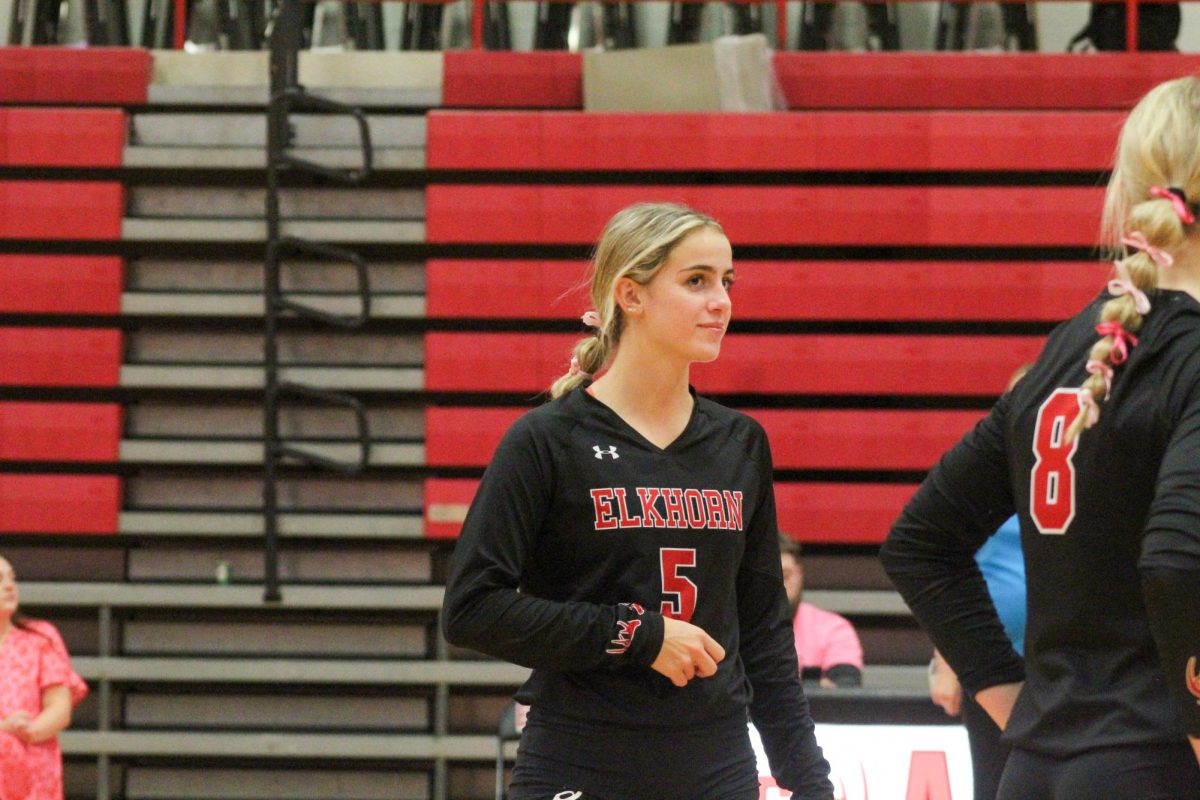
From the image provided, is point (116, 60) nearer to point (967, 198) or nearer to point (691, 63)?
point (691, 63)

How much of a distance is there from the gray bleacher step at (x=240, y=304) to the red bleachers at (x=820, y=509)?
0.77 meters

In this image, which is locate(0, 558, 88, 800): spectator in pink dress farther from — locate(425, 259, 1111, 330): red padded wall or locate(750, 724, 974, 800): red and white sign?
locate(750, 724, 974, 800): red and white sign

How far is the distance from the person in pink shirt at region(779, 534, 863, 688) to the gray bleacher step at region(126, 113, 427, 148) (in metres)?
2.79

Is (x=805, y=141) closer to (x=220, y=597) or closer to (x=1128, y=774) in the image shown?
(x=220, y=597)

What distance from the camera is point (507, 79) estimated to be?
22.7 feet

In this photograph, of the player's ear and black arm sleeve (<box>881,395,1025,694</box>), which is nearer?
black arm sleeve (<box>881,395,1025,694</box>)

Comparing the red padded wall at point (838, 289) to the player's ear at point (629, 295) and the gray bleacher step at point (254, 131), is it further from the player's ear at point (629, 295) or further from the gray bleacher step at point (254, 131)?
the player's ear at point (629, 295)

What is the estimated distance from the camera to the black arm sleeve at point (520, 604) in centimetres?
207

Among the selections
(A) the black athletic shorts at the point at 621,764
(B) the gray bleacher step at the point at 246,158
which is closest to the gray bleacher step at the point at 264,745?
(B) the gray bleacher step at the point at 246,158

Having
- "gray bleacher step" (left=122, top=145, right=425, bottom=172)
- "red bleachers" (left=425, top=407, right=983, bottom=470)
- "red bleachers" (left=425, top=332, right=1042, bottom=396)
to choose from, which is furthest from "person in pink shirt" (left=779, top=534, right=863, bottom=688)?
"gray bleacher step" (left=122, top=145, right=425, bottom=172)

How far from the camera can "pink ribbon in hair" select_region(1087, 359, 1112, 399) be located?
1.59 m

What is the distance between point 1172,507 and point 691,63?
18.2 ft

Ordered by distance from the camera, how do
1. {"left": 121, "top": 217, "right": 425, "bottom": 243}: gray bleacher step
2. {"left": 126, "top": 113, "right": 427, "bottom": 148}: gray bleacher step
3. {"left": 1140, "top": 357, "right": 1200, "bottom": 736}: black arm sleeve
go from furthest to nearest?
{"left": 126, "top": 113, "right": 427, "bottom": 148}: gray bleacher step, {"left": 121, "top": 217, "right": 425, "bottom": 243}: gray bleacher step, {"left": 1140, "top": 357, "right": 1200, "bottom": 736}: black arm sleeve

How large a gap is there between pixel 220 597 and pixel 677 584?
4630mm
